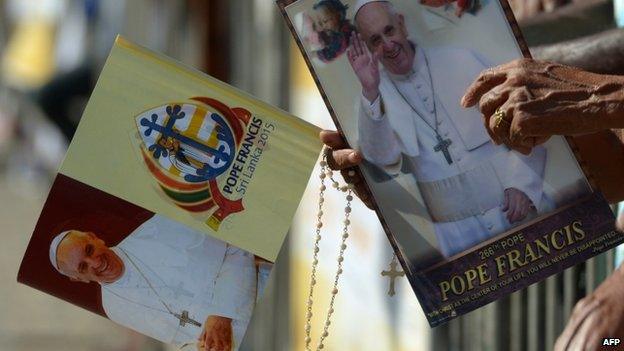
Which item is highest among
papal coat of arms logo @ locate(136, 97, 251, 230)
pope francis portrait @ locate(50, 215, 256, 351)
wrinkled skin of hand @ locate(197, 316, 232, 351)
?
papal coat of arms logo @ locate(136, 97, 251, 230)

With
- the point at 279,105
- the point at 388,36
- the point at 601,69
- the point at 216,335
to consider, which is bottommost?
the point at 216,335

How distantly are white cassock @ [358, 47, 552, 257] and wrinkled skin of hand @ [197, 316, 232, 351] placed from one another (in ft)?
1.60

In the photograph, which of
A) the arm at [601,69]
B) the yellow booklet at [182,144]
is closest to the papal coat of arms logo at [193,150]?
the yellow booklet at [182,144]

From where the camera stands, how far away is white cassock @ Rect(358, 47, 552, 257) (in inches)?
106

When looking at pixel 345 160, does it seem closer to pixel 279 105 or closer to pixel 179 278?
pixel 179 278

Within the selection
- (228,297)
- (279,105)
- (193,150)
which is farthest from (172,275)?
(279,105)

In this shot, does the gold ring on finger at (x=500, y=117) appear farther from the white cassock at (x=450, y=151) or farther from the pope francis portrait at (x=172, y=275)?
the pope francis portrait at (x=172, y=275)

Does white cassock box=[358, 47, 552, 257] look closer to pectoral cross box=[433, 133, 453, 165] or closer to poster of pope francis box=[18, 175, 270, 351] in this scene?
pectoral cross box=[433, 133, 453, 165]

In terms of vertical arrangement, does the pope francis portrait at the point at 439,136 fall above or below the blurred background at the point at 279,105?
below

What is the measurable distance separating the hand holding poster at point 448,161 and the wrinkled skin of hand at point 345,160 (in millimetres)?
22

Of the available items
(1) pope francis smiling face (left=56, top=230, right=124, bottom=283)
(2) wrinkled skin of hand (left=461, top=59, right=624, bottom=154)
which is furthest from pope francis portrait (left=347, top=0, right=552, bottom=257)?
(1) pope francis smiling face (left=56, top=230, right=124, bottom=283)

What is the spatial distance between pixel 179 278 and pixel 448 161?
0.61 m

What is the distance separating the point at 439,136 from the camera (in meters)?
2.72

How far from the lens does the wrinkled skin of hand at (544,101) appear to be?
8.14ft
